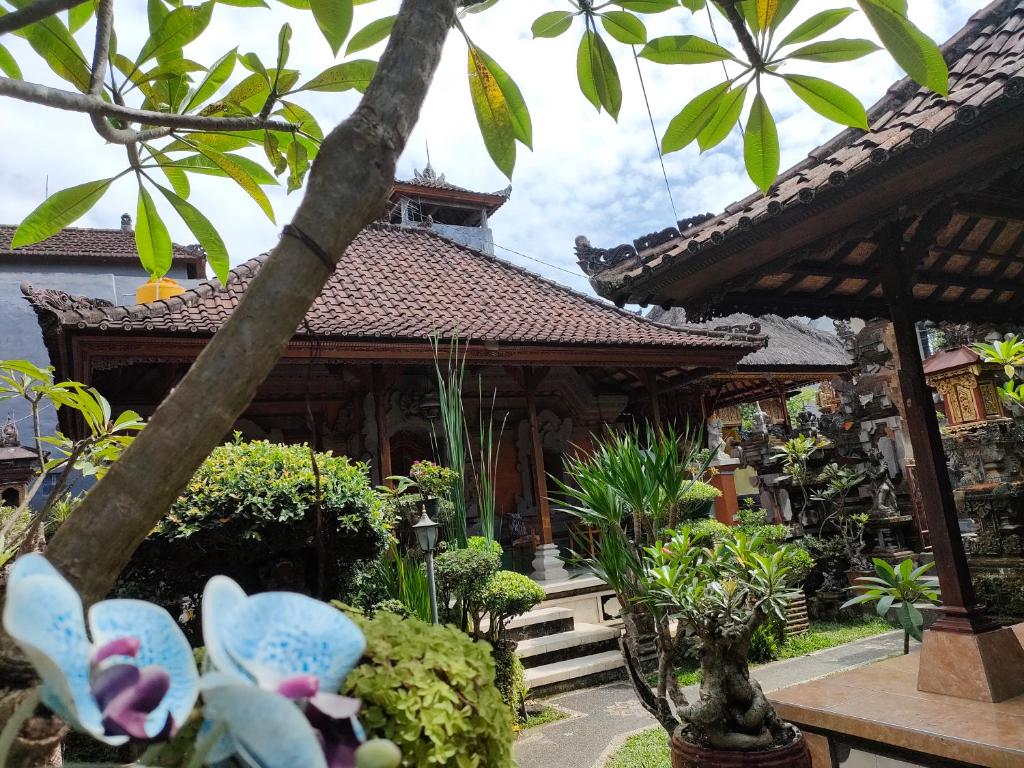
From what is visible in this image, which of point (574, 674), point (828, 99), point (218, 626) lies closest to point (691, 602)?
point (828, 99)

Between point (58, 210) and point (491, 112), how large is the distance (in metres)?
0.89

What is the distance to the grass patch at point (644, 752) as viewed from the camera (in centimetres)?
410

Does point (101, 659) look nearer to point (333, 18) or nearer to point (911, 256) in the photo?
point (333, 18)

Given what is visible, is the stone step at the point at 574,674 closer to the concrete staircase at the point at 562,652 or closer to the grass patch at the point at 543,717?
the concrete staircase at the point at 562,652

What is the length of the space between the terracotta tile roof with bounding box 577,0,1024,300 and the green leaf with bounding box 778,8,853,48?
1244 mm

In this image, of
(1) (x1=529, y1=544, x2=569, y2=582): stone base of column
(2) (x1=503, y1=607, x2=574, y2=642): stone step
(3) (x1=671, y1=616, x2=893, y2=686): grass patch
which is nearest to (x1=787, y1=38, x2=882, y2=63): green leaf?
(3) (x1=671, y1=616, x2=893, y2=686): grass patch

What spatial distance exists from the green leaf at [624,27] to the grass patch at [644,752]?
3.91 meters

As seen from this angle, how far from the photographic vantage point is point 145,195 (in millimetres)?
1558

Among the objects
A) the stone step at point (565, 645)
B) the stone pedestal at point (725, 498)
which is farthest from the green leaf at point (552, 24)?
the stone pedestal at point (725, 498)

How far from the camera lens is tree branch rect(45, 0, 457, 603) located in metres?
0.62

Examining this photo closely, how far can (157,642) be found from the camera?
1.76 feet

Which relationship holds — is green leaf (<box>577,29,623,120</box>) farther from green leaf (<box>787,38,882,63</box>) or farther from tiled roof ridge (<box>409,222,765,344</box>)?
tiled roof ridge (<box>409,222,765,344</box>)

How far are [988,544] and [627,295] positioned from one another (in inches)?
203

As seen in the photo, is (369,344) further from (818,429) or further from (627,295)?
(818,429)
